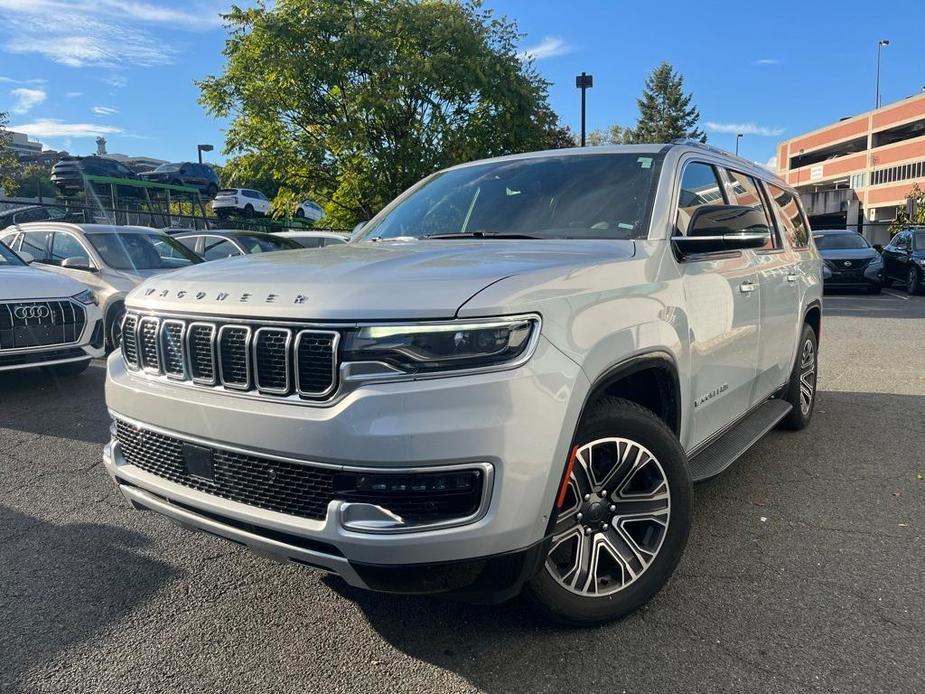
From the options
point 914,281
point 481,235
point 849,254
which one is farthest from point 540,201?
point 914,281

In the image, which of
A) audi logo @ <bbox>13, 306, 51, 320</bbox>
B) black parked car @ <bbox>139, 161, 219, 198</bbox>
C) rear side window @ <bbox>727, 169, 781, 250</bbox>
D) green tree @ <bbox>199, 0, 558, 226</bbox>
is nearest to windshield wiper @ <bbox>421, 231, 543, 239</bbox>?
rear side window @ <bbox>727, 169, 781, 250</bbox>

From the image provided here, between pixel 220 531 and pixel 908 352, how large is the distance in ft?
29.9

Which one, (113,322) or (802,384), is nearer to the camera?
(802,384)

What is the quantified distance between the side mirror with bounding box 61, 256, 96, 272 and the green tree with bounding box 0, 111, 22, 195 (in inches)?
1005

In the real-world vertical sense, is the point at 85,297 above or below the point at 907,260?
above

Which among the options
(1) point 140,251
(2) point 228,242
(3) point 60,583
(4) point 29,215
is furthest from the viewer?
(4) point 29,215

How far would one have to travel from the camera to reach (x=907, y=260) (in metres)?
18.1

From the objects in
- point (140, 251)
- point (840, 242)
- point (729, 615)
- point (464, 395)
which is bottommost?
point (729, 615)

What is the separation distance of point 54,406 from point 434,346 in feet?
18.3

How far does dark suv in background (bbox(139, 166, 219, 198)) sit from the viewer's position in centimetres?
3378

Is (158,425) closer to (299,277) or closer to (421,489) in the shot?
(299,277)

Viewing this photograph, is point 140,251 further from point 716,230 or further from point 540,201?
point 716,230

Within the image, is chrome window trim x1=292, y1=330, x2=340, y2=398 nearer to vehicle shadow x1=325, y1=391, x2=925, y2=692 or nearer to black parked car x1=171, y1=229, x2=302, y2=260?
vehicle shadow x1=325, y1=391, x2=925, y2=692

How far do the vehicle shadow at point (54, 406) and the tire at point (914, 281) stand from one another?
18.2 m
